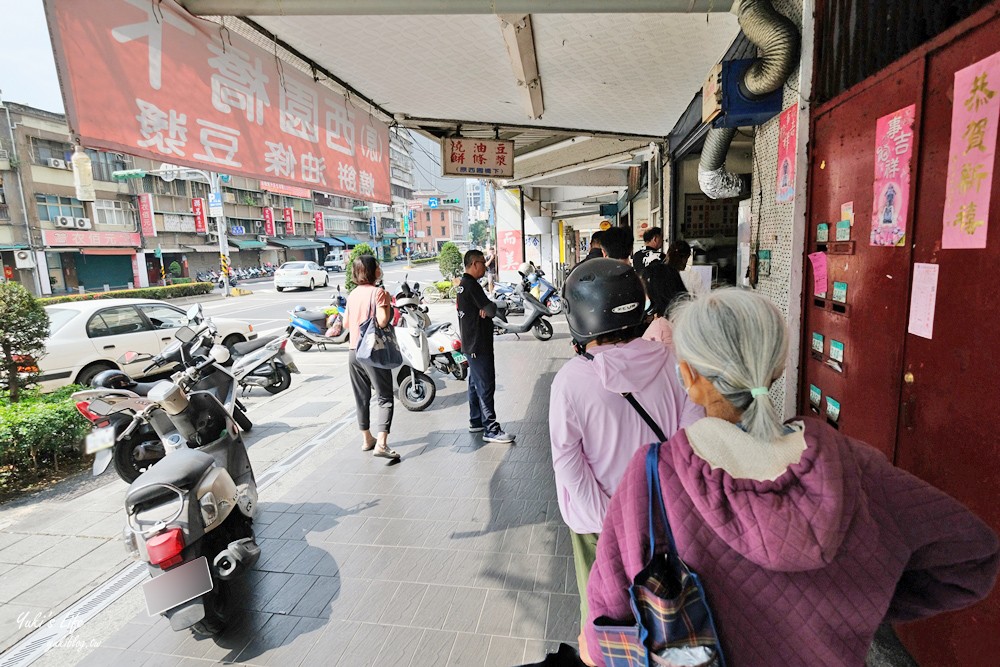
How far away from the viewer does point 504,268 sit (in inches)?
623

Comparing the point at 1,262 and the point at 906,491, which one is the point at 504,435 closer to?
the point at 906,491

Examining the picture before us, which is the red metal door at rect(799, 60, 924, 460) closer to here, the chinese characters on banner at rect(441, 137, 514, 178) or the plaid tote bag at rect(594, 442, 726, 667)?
the plaid tote bag at rect(594, 442, 726, 667)

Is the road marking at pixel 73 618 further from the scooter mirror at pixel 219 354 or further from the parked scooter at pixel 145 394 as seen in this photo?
the scooter mirror at pixel 219 354

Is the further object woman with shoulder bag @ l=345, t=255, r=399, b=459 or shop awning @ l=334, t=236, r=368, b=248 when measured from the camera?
shop awning @ l=334, t=236, r=368, b=248

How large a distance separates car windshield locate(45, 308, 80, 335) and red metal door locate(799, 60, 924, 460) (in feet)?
28.4

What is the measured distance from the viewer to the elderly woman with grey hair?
854 millimetres

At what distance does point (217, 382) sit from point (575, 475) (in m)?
3.78

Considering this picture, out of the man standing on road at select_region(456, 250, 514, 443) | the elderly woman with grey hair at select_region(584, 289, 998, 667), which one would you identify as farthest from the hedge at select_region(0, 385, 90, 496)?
the elderly woman with grey hair at select_region(584, 289, 998, 667)

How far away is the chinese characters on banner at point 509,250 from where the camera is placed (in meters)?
15.7

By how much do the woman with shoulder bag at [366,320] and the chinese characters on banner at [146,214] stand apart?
32163 millimetres

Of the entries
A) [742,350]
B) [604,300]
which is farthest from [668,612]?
[604,300]

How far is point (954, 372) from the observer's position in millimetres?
1688

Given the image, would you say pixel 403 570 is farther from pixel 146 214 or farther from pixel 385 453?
pixel 146 214

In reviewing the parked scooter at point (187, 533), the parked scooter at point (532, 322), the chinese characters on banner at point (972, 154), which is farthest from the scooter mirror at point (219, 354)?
the parked scooter at point (532, 322)
